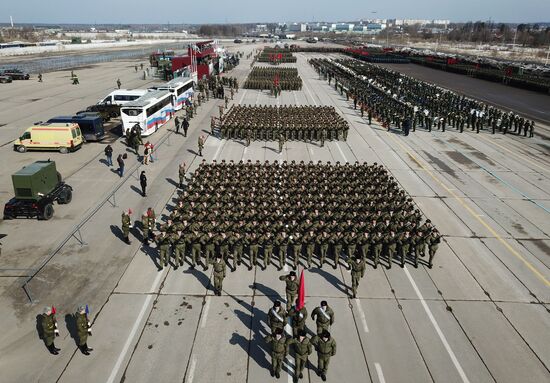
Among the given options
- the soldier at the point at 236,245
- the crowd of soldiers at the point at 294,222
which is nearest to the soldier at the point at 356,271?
the crowd of soldiers at the point at 294,222

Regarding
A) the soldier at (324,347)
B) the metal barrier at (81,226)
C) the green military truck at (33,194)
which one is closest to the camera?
the soldier at (324,347)

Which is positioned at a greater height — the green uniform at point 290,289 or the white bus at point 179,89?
the white bus at point 179,89

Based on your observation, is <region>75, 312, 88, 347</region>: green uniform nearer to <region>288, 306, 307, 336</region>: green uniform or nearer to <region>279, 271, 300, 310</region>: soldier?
<region>288, 306, 307, 336</region>: green uniform

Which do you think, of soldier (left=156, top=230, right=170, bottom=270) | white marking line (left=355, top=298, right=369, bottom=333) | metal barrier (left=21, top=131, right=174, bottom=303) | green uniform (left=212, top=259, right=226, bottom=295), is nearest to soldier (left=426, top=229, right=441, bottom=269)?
white marking line (left=355, top=298, right=369, bottom=333)

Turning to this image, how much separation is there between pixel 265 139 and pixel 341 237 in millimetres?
16786

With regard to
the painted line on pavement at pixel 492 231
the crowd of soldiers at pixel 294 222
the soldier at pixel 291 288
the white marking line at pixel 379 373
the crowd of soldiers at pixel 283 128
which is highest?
the crowd of soldiers at pixel 283 128

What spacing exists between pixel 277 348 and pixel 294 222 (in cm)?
629

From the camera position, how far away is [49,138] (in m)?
26.4

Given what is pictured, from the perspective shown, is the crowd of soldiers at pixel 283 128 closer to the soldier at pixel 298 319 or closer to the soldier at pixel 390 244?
the soldier at pixel 390 244

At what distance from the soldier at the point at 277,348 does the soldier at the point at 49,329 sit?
18.8ft

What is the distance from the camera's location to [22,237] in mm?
15953

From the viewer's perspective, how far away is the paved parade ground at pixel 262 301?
10023mm

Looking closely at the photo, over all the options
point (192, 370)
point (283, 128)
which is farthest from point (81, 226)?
point (283, 128)

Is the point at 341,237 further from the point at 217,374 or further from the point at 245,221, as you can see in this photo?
the point at 217,374
